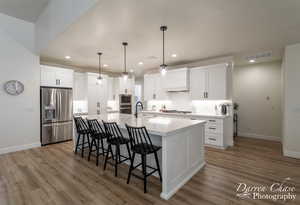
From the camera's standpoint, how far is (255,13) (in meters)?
2.34

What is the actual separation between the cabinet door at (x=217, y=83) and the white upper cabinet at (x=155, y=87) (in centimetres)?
178

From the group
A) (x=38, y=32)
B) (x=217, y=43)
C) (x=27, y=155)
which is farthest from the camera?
(x=38, y=32)

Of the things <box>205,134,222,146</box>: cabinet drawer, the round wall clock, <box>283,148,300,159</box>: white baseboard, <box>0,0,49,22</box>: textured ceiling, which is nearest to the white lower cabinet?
<box>205,134,222,146</box>: cabinet drawer

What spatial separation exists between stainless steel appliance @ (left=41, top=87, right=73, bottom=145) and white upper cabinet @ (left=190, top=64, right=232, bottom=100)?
Result: 173 inches

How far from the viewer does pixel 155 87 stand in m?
6.20

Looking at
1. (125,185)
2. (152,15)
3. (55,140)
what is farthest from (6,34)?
(125,185)

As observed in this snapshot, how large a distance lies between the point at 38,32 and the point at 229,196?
→ 19.3 ft

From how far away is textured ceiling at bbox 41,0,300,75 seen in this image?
2166 mm

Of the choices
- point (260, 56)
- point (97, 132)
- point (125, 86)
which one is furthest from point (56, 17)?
point (260, 56)

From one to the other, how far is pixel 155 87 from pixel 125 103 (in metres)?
1.72

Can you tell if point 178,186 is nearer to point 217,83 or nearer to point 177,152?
point 177,152

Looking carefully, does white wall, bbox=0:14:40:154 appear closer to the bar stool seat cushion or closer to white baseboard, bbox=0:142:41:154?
white baseboard, bbox=0:142:41:154

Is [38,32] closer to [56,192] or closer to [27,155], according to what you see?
[27,155]

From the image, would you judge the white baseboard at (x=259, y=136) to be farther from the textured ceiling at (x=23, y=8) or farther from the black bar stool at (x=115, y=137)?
the textured ceiling at (x=23, y=8)
